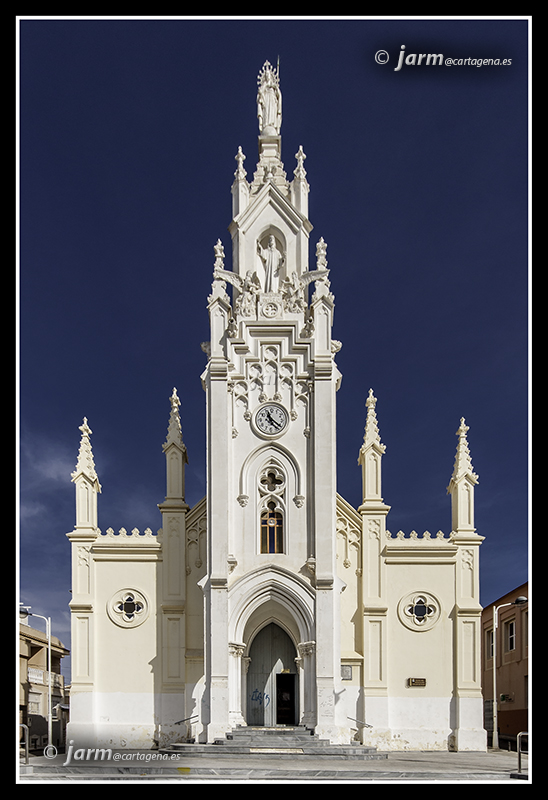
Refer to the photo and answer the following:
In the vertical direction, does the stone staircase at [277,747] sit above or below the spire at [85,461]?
below

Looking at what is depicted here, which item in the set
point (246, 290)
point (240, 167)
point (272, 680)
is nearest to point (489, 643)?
point (272, 680)

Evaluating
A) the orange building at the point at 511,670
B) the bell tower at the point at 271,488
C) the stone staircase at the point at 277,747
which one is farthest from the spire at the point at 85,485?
the orange building at the point at 511,670

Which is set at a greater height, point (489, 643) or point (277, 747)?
point (277, 747)

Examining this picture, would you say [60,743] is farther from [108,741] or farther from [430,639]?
[430,639]

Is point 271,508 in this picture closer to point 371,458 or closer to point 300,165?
point 371,458

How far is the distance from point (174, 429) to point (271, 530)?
7.58 m

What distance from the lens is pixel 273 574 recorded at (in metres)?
31.2

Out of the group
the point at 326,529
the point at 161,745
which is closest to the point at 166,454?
the point at 326,529

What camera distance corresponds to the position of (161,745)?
1304 inches

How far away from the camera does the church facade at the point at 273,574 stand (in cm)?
3123

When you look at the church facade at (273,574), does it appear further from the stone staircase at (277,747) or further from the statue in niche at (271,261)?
the stone staircase at (277,747)

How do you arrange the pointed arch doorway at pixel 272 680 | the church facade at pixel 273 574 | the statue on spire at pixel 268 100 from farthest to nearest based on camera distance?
1. the statue on spire at pixel 268 100
2. the pointed arch doorway at pixel 272 680
3. the church facade at pixel 273 574

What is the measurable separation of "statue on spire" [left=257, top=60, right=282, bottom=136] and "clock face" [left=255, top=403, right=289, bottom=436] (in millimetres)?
14985

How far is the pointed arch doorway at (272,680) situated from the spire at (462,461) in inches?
429
